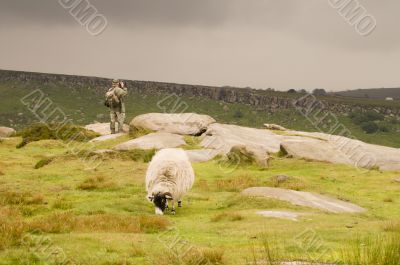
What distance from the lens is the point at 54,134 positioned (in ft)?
183

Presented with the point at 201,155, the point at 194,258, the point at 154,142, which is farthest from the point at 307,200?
the point at 154,142

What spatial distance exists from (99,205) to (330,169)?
867 inches

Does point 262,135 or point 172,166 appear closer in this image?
point 172,166

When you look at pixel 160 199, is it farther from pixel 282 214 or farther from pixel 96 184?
pixel 96 184

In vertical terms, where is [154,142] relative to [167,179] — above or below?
below

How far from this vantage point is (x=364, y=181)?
35.6 meters

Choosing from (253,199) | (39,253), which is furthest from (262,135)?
(39,253)

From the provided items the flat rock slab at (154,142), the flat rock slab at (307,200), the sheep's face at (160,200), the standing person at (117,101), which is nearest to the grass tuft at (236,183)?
the flat rock slab at (307,200)

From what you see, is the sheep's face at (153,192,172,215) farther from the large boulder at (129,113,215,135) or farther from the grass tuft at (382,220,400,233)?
the large boulder at (129,113,215,135)

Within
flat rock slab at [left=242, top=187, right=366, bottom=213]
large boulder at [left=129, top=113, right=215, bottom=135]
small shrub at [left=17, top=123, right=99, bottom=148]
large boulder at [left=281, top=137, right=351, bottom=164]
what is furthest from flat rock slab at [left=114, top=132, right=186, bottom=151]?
flat rock slab at [left=242, top=187, right=366, bottom=213]

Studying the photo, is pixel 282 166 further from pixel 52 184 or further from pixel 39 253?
pixel 39 253

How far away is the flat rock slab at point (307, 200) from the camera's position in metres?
24.1

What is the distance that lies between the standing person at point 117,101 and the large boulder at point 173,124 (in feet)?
5.25

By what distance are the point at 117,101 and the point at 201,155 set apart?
13083mm
